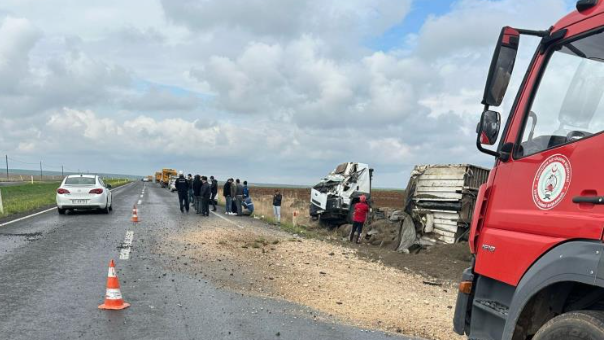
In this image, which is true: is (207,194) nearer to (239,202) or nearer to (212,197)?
(239,202)

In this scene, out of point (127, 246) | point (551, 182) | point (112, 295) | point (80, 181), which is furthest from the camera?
point (80, 181)

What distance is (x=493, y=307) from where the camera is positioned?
3.42 metres

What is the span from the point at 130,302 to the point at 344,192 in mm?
13961

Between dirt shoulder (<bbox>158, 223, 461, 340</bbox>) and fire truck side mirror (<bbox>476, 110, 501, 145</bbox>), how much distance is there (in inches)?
122

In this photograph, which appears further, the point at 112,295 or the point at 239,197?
the point at 239,197

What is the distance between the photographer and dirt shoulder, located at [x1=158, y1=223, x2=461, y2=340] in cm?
627

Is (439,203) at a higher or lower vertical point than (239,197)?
higher

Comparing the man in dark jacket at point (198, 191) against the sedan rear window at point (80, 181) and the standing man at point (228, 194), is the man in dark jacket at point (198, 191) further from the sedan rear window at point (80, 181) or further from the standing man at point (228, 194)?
the sedan rear window at point (80, 181)

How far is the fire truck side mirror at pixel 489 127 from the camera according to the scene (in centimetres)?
334

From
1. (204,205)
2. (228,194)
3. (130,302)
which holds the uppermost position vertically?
(228,194)

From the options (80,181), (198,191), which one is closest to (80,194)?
(80,181)

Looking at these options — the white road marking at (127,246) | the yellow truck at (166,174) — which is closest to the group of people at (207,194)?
the white road marking at (127,246)

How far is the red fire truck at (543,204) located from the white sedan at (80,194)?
16008mm

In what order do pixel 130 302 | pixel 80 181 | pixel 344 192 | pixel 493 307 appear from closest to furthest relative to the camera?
pixel 493 307 < pixel 130 302 < pixel 80 181 < pixel 344 192
